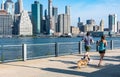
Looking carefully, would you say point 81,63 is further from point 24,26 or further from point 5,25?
point 24,26

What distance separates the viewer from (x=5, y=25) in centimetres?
13600

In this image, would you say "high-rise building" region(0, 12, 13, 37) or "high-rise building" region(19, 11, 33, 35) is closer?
"high-rise building" region(0, 12, 13, 37)

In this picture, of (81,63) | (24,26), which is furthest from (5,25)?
(81,63)

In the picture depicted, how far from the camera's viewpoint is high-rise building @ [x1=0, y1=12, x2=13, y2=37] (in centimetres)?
13600

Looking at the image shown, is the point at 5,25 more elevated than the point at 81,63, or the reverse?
the point at 5,25

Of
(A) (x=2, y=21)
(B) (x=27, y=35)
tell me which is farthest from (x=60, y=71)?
(B) (x=27, y=35)

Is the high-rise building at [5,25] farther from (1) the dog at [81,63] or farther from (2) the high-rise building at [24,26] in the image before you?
(1) the dog at [81,63]

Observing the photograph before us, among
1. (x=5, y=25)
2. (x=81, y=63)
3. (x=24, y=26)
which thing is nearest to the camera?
(x=81, y=63)

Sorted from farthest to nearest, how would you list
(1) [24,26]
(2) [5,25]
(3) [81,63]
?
(1) [24,26], (2) [5,25], (3) [81,63]

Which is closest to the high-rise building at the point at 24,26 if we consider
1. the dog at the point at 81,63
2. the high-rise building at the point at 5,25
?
the high-rise building at the point at 5,25

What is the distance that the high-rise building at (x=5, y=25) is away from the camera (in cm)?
13600

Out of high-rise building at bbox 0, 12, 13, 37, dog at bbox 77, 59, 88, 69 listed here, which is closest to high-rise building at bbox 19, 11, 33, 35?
high-rise building at bbox 0, 12, 13, 37

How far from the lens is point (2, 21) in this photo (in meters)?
136

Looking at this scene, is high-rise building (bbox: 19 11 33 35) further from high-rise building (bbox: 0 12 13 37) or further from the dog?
the dog
